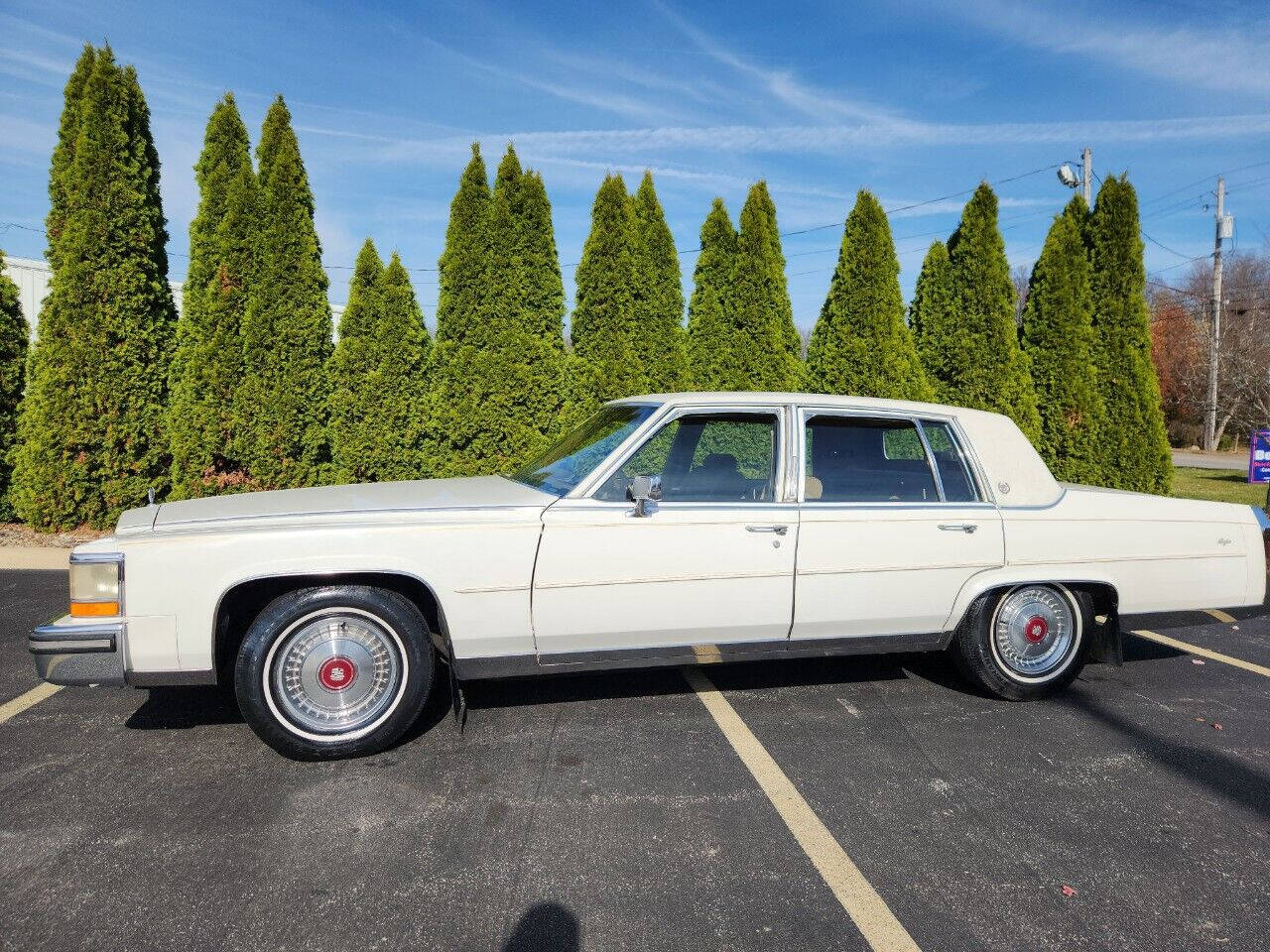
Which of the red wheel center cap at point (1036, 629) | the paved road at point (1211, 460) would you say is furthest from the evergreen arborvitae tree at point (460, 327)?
the paved road at point (1211, 460)

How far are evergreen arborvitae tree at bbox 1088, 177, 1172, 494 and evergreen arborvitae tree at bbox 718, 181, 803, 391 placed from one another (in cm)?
459

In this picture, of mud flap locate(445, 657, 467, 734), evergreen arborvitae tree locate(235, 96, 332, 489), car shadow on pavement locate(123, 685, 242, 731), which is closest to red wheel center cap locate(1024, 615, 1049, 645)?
mud flap locate(445, 657, 467, 734)

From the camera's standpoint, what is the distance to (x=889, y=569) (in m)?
4.33

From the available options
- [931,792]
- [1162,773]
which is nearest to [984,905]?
[931,792]

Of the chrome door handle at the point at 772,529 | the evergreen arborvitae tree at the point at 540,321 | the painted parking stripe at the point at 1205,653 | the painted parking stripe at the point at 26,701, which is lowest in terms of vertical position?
the painted parking stripe at the point at 1205,653

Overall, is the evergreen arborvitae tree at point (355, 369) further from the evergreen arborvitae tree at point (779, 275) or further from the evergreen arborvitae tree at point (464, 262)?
the evergreen arborvitae tree at point (779, 275)

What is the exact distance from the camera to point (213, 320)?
9.61 m

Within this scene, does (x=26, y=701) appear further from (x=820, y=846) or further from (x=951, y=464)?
(x=951, y=464)

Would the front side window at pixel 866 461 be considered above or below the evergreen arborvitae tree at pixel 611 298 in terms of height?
below

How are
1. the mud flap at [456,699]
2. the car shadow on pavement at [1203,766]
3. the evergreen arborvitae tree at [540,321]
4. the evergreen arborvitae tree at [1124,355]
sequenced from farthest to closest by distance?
1. the evergreen arborvitae tree at [1124,355]
2. the evergreen arborvitae tree at [540,321]
3. the mud flap at [456,699]
4. the car shadow on pavement at [1203,766]

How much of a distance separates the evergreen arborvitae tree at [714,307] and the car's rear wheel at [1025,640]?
22.4 ft


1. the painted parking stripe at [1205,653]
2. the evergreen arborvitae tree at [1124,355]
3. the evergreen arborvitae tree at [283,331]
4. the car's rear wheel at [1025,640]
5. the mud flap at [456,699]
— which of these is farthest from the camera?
the evergreen arborvitae tree at [1124,355]

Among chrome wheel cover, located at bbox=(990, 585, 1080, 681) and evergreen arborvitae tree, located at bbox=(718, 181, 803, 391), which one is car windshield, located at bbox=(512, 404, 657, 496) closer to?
chrome wheel cover, located at bbox=(990, 585, 1080, 681)

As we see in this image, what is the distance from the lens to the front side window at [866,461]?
443cm
